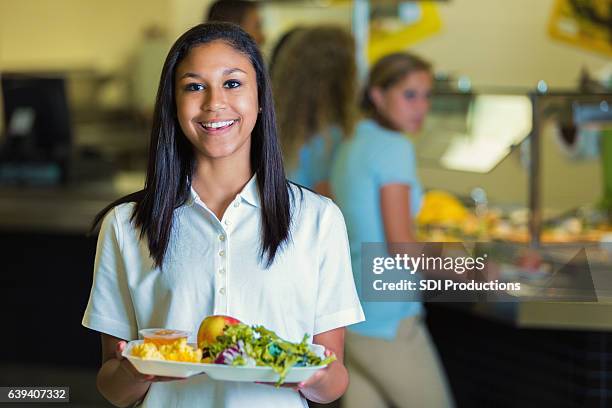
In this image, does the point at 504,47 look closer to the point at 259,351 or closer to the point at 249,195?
the point at 249,195

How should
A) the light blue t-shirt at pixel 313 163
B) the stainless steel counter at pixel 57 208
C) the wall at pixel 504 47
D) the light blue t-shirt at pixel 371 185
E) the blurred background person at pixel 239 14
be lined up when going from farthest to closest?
1. the stainless steel counter at pixel 57 208
2. the wall at pixel 504 47
3. the light blue t-shirt at pixel 313 163
4. the light blue t-shirt at pixel 371 185
5. the blurred background person at pixel 239 14

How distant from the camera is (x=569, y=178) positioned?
396 centimetres

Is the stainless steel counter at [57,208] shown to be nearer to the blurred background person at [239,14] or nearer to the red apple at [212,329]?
the blurred background person at [239,14]

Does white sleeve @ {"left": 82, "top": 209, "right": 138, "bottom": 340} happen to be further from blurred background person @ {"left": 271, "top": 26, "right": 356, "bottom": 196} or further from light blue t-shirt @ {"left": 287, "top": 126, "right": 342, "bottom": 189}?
light blue t-shirt @ {"left": 287, "top": 126, "right": 342, "bottom": 189}

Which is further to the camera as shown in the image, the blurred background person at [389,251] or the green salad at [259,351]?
the blurred background person at [389,251]

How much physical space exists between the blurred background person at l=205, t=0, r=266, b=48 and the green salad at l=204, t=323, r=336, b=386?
37.2 inches

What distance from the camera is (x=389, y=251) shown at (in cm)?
272

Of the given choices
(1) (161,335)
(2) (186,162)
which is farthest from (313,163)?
(1) (161,335)

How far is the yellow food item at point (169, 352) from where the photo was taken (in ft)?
5.34

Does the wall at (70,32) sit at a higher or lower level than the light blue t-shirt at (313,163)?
higher

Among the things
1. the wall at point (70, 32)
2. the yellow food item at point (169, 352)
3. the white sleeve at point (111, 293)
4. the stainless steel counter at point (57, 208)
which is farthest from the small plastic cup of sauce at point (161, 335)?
the wall at point (70, 32)

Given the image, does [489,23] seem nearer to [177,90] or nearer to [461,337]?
[461,337]

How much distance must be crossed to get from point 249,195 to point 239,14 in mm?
778

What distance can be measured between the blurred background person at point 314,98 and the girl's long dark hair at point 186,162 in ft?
2.60
